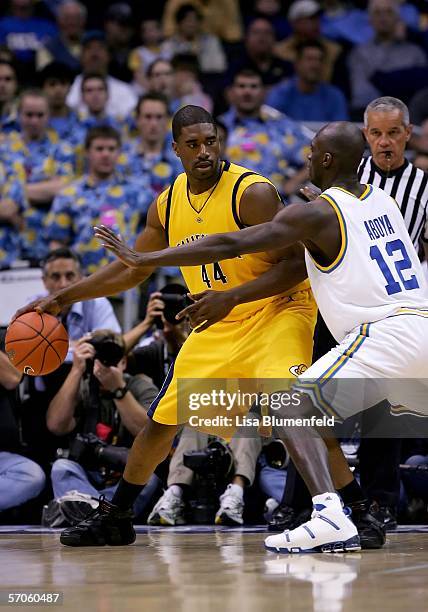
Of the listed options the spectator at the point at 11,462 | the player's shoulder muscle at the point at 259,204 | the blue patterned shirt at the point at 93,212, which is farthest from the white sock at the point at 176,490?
the blue patterned shirt at the point at 93,212

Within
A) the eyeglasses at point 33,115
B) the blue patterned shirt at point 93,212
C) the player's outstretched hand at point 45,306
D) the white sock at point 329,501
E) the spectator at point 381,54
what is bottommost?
the white sock at point 329,501

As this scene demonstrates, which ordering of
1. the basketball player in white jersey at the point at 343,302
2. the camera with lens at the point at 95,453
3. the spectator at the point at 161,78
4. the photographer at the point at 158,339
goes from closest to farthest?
the basketball player in white jersey at the point at 343,302 → the camera with lens at the point at 95,453 → the photographer at the point at 158,339 → the spectator at the point at 161,78

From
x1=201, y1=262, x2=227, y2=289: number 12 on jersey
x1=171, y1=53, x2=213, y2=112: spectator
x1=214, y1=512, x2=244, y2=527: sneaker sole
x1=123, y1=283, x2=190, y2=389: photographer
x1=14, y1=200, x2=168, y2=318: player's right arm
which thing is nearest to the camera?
x1=201, y1=262, x2=227, y2=289: number 12 on jersey

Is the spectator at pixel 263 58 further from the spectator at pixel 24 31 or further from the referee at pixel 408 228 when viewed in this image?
the referee at pixel 408 228

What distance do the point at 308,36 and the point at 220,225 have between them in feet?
22.0

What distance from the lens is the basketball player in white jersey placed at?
425cm

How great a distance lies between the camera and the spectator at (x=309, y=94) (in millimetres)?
10289

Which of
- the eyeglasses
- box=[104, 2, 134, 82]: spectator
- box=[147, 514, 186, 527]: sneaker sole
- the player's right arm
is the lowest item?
box=[147, 514, 186, 527]: sneaker sole

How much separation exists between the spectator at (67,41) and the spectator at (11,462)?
18.2 feet

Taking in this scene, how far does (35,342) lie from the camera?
491cm

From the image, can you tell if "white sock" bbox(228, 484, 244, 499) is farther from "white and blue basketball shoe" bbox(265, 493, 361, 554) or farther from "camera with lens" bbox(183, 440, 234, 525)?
"white and blue basketball shoe" bbox(265, 493, 361, 554)

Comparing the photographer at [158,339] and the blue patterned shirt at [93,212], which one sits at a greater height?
the blue patterned shirt at [93,212]

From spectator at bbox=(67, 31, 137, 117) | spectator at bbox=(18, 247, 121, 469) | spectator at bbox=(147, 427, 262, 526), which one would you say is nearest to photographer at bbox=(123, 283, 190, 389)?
spectator at bbox=(18, 247, 121, 469)

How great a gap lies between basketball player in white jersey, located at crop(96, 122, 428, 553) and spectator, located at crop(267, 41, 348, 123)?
233 inches
